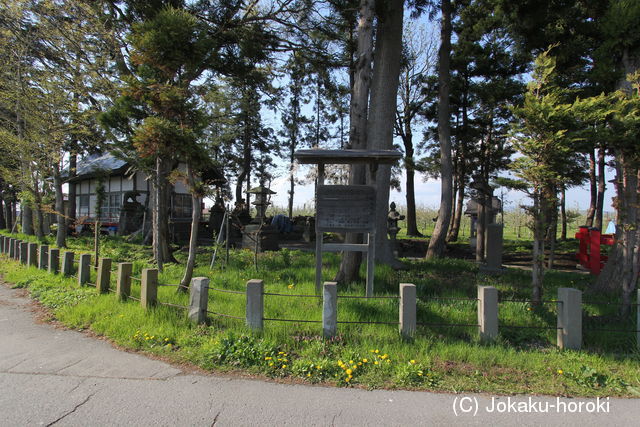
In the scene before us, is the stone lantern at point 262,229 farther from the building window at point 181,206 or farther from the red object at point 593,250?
the building window at point 181,206

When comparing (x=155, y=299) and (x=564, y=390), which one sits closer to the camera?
(x=564, y=390)

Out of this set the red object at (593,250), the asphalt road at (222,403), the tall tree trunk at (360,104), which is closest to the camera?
the asphalt road at (222,403)

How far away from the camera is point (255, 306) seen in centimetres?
464

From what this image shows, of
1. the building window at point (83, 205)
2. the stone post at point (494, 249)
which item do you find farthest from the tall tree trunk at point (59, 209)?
the building window at point (83, 205)

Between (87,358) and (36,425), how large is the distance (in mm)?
1439

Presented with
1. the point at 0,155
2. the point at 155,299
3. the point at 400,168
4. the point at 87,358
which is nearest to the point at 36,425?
the point at 87,358

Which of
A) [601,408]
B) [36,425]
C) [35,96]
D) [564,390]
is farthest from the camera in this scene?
[35,96]

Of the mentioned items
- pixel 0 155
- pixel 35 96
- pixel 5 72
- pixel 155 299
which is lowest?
pixel 155 299

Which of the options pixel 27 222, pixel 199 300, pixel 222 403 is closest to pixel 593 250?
pixel 199 300

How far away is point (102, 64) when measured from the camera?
1123 centimetres

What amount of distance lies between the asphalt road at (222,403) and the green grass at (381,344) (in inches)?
9.3

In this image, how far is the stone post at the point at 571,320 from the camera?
4414 millimetres

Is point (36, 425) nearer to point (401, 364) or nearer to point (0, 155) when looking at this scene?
point (401, 364)

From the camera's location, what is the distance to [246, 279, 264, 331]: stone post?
461 centimetres
